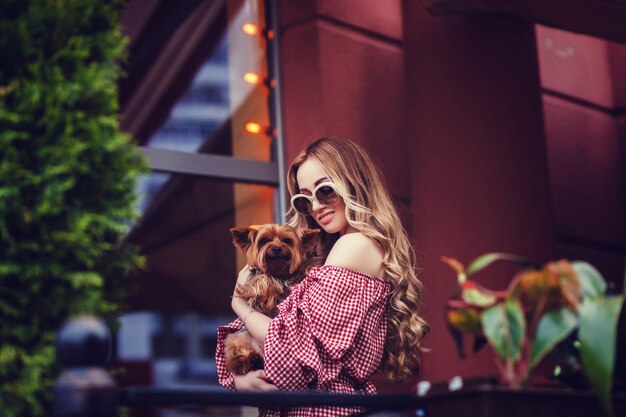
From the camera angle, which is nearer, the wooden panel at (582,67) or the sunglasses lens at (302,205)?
the sunglasses lens at (302,205)

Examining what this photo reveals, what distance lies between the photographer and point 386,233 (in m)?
3.48

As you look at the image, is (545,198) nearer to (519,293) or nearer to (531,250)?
(531,250)

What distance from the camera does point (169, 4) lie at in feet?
19.7

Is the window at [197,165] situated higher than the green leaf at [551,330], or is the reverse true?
the window at [197,165]

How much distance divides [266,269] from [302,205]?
11.5 inches

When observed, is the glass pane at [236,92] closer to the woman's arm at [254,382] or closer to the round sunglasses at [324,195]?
the round sunglasses at [324,195]

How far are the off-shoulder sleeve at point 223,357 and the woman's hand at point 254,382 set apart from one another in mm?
141

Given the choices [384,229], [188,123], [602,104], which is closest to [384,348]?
[384,229]

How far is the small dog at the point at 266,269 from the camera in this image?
353cm

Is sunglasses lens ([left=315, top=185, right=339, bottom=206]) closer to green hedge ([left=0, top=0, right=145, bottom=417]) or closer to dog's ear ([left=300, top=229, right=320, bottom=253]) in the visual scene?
dog's ear ([left=300, top=229, right=320, bottom=253])

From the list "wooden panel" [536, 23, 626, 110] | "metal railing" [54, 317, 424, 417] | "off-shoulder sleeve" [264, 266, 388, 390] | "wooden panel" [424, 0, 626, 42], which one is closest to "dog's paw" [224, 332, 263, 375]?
"off-shoulder sleeve" [264, 266, 388, 390]

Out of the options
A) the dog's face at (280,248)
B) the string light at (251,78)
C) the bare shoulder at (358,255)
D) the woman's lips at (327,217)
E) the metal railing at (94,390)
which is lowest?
the metal railing at (94,390)

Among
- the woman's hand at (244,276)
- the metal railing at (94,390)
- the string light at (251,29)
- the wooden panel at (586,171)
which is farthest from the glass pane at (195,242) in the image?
the metal railing at (94,390)

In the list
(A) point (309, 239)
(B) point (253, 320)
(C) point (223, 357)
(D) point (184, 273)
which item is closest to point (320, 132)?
(D) point (184, 273)
